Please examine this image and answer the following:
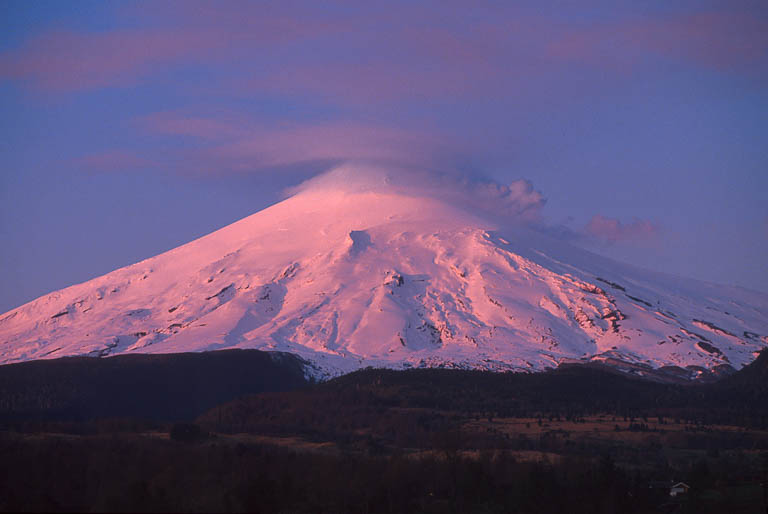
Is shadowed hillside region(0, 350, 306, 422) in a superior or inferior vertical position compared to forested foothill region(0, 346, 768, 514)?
inferior

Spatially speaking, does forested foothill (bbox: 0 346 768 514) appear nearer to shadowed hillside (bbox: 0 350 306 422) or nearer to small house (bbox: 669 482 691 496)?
small house (bbox: 669 482 691 496)

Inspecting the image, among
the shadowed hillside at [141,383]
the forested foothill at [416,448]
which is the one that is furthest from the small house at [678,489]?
the shadowed hillside at [141,383]

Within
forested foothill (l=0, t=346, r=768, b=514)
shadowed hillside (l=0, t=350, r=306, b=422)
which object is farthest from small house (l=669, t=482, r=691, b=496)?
shadowed hillside (l=0, t=350, r=306, b=422)

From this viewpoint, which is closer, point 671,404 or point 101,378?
point 671,404

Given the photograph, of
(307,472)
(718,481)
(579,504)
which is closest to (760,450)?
(718,481)

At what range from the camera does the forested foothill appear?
68.2 m

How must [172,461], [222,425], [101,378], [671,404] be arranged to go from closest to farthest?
[172,461] → [222,425] → [671,404] → [101,378]

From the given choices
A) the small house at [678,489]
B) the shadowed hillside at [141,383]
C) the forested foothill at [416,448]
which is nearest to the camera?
the forested foothill at [416,448]

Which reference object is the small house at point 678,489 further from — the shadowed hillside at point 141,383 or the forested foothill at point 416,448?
the shadowed hillside at point 141,383

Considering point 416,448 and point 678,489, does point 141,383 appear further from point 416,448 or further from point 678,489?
point 678,489

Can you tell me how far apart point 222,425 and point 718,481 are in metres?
63.8

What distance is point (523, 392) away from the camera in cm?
16550

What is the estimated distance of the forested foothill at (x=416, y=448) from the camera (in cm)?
6825

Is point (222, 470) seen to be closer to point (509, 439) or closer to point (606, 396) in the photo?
point (509, 439)
